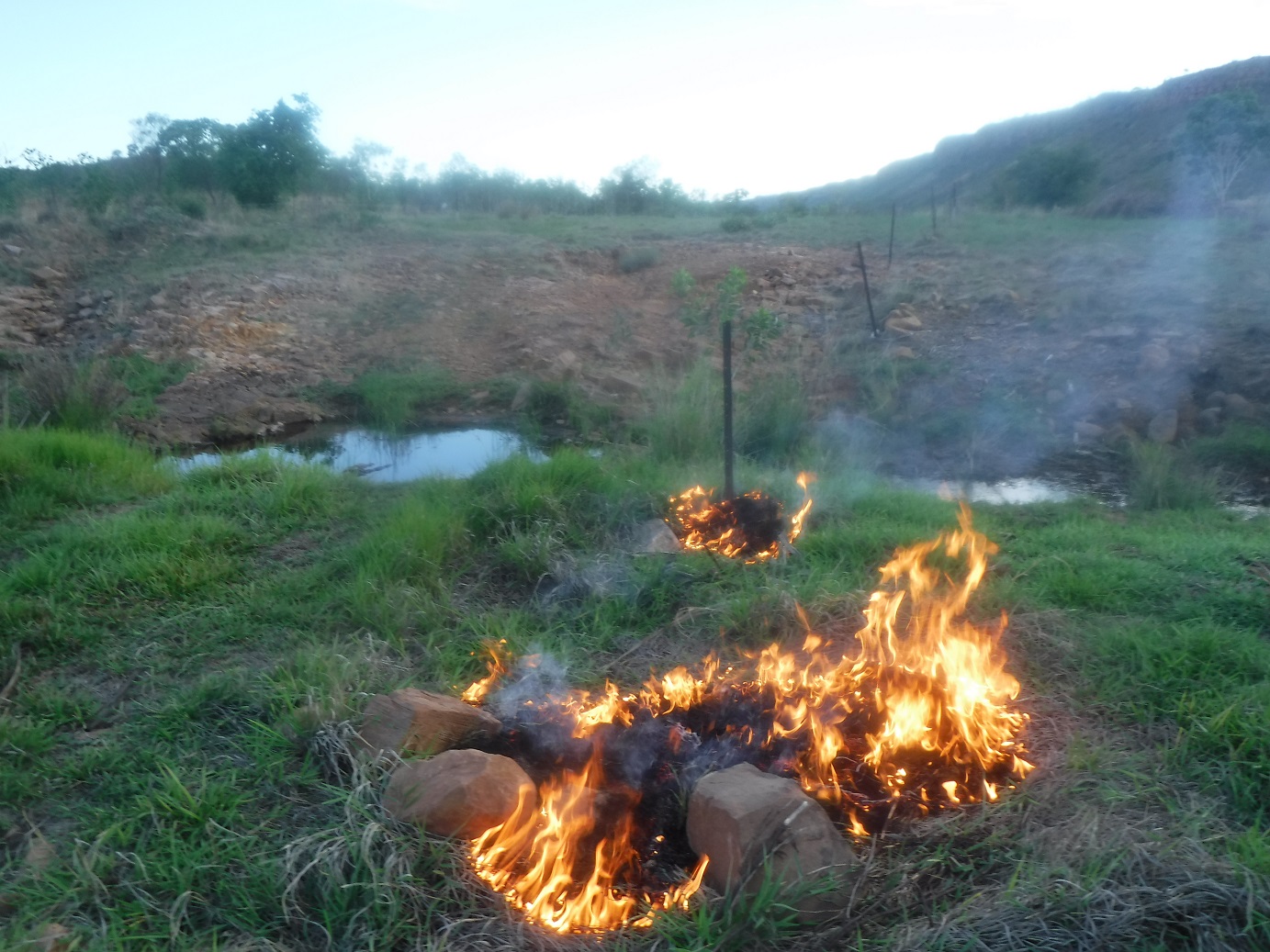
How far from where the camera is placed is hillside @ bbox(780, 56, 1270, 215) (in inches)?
1142

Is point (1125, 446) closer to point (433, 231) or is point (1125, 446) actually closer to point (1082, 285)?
point (1082, 285)

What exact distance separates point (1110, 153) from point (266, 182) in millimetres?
36138

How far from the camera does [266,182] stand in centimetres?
2006

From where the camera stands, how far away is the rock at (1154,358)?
9.06 m

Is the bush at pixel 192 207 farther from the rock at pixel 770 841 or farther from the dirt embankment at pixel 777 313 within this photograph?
the rock at pixel 770 841

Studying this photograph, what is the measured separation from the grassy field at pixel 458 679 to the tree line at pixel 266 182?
16089mm

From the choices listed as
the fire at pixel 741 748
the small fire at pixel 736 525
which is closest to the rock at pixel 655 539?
the small fire at pixel 736 525

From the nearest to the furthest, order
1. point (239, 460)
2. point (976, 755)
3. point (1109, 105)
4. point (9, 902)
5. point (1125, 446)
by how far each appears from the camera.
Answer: point (9, 902) → point (976, 755) → point (239, 460) → point (1125, 446) → point (1109, 105)

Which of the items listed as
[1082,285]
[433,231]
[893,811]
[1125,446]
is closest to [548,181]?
[433,231]

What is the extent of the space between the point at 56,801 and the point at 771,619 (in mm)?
2527

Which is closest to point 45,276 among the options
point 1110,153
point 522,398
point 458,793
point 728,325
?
point 522,398

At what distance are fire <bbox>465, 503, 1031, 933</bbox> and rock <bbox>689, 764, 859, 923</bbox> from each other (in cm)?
10

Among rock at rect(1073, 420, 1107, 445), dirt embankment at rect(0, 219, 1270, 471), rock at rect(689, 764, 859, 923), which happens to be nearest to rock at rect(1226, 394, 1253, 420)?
dirt embankment at rect(0, 219, 1270, 471)

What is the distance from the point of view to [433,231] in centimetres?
1766
